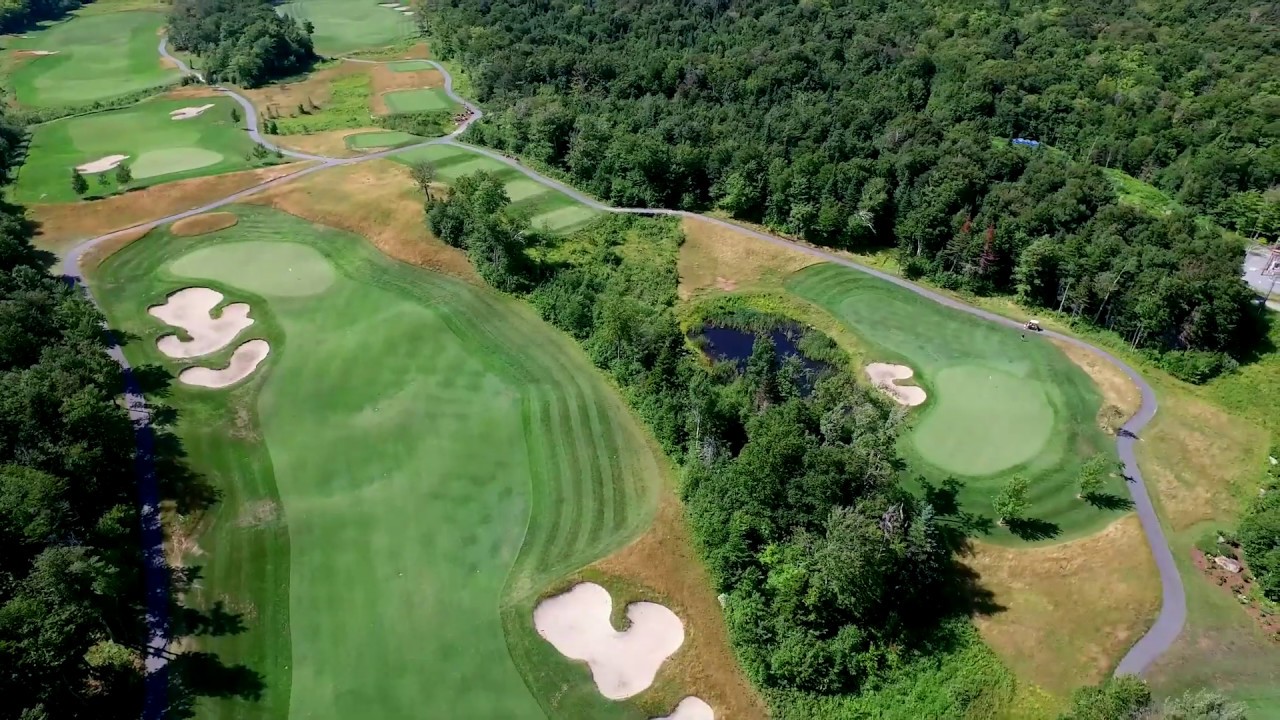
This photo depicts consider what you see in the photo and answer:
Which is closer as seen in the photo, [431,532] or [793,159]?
[431,532]

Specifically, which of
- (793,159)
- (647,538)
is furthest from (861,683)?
(793,159)

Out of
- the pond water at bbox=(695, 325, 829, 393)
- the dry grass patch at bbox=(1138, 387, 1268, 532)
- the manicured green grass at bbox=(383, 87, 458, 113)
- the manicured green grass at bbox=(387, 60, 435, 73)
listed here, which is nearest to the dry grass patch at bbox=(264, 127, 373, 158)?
the manicured green grass at bbox=(383, 87, 458, 113)

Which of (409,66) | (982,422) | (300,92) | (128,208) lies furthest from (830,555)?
(409,66)

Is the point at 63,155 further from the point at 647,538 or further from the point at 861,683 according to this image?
the point at 861,683

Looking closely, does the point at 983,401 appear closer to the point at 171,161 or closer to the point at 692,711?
the point at 692,711

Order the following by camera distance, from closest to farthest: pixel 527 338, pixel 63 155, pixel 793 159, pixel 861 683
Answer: pixel 861 683 → pixel 527 338 → pixel 793 159 → pixel 63 155

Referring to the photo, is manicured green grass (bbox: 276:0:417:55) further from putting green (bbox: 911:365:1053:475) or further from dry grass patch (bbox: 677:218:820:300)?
putting green (bbox: 911:365:1053:475)
